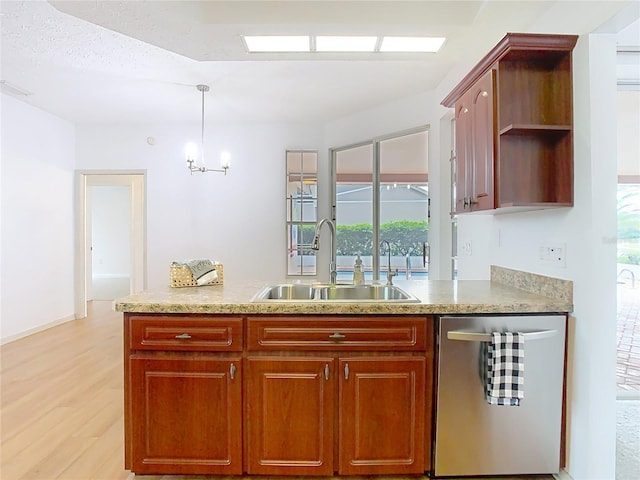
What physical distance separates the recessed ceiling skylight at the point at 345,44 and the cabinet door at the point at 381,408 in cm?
183

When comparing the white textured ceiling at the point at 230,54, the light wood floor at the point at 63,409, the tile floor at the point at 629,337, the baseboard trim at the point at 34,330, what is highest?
the white textured ceiling at the point at 230,54

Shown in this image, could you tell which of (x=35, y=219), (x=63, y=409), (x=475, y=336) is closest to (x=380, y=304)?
(x=475, y=336)

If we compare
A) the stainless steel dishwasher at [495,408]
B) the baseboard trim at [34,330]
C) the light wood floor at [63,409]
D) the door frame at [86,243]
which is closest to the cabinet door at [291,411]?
the light wood floor at [63,409]

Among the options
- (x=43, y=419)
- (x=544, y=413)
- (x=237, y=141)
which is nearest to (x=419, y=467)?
(x=544, y=413)

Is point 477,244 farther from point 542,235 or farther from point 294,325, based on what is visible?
point 294,325

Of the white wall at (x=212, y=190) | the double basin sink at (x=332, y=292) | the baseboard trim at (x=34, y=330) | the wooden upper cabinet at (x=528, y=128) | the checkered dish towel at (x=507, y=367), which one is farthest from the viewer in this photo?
the white wall at (x=212, y=190)

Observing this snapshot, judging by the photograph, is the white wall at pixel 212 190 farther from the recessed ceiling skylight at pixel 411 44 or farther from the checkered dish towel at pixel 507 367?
the checkered dish towel at pixel 507 367

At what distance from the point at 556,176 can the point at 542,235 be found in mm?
329

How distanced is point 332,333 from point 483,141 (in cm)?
126

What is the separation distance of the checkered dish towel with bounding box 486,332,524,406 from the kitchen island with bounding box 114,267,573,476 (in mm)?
128

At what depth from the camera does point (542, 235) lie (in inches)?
78.6

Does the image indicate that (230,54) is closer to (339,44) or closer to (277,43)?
(277,43)

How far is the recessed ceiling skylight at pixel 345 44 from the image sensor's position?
223 centimetres

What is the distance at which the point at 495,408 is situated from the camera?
1.75 m
